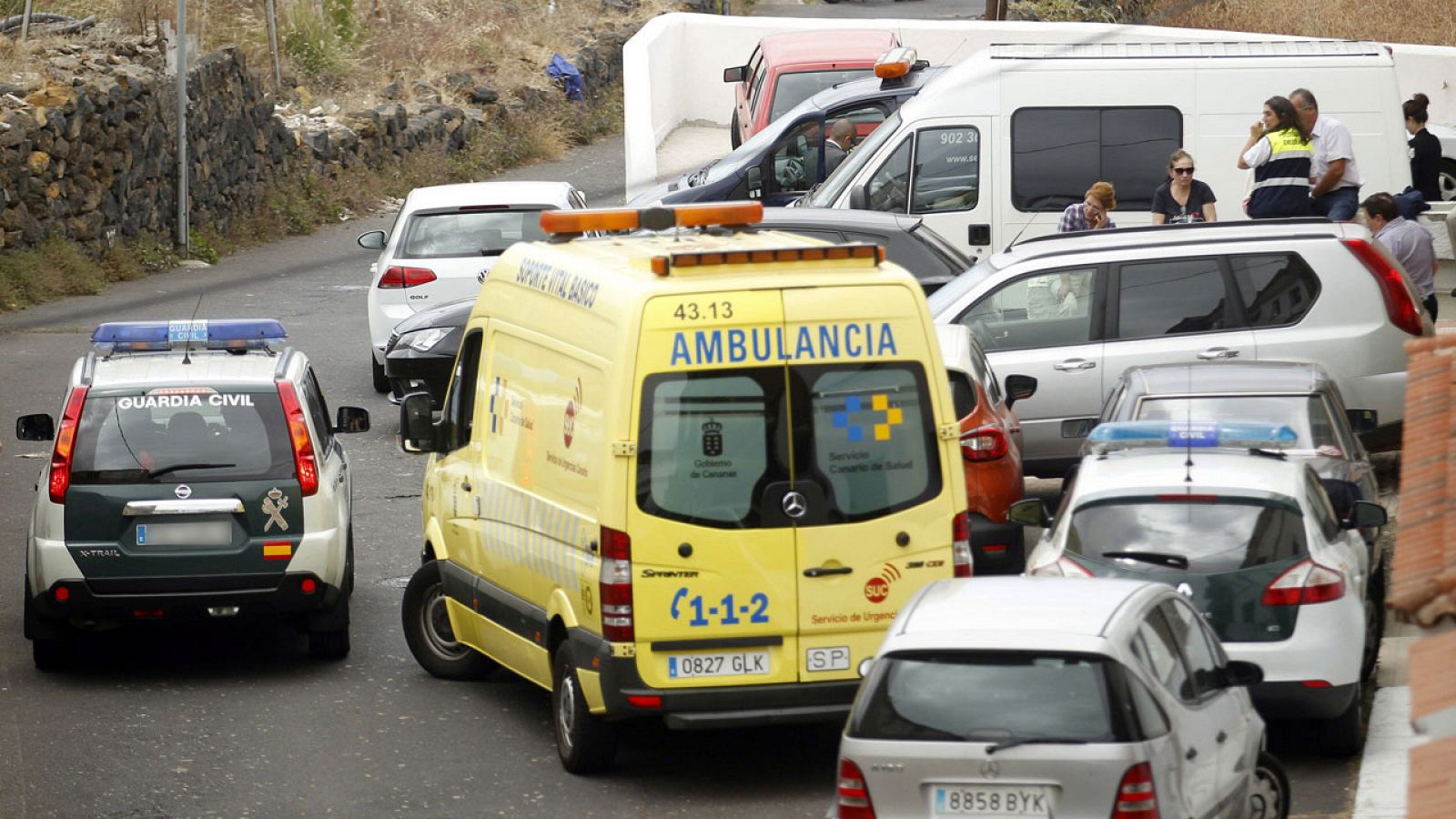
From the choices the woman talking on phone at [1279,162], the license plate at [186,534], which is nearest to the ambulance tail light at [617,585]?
the license plate at [186,534]

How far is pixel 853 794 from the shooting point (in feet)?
23.0

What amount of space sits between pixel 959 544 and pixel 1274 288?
526 cm

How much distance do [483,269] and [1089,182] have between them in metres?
5.48

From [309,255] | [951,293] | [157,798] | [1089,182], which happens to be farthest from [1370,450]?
[309,255]

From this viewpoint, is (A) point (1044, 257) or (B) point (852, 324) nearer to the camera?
(B) point (852, 324)

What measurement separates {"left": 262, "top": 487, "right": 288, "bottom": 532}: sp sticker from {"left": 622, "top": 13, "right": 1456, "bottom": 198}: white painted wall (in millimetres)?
15986

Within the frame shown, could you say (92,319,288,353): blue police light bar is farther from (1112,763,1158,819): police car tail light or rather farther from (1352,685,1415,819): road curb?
(1112,763,1158,819): police car tail light

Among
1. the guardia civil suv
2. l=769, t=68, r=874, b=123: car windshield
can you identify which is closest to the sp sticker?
the guardia civil suv

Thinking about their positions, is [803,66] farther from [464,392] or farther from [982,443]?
[464,392]

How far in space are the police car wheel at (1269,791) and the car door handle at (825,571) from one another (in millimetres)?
1894

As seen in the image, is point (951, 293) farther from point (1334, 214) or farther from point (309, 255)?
point (309, 255)

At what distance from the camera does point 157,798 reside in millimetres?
9398

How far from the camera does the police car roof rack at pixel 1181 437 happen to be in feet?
34.8

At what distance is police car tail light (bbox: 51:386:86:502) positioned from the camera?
11.2 metres
